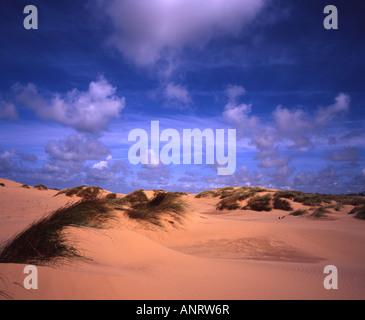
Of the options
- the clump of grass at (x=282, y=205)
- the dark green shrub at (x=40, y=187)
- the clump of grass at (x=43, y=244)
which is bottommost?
the clump of grass at (x=43, y=244)

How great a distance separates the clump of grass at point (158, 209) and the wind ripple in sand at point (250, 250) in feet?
4.64

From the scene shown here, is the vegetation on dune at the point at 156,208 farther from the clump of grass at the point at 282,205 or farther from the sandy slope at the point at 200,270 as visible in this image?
A: the clump of grass at the point at 282,205

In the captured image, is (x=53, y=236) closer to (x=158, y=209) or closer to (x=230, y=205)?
(x=158, y=209)

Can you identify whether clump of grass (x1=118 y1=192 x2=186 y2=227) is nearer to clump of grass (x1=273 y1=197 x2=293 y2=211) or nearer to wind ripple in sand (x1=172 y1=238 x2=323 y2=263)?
wind ripple in sand (x1=172 y1=238 x2=323 y2=263)

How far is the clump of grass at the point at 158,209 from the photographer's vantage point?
326 inches

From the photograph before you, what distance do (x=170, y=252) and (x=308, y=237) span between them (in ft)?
14.9

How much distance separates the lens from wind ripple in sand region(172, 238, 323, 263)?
6.35 metres

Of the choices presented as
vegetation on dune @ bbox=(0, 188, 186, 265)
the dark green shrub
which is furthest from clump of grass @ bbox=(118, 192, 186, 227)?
the dark green shrub

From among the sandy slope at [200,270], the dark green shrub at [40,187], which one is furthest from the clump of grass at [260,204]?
the dark green shrub at [40,187]

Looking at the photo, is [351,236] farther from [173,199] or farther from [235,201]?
[235,201]

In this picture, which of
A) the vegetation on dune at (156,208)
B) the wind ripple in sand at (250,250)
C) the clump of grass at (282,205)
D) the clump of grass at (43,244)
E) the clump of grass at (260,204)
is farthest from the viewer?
the clump of grass at (260,204)

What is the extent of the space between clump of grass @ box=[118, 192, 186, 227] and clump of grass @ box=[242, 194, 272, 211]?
32.2 ft
